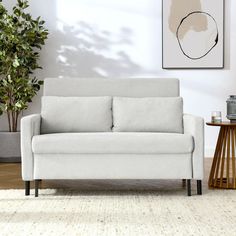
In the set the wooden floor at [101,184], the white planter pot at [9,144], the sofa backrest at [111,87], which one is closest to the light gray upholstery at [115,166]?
the wooden floor at [101,184]

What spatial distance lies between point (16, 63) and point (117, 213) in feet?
8.56

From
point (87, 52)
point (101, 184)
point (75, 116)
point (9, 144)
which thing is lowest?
point (101, 184)

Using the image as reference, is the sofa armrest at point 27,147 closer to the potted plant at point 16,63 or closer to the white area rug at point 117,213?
the white area rug at point 117,213

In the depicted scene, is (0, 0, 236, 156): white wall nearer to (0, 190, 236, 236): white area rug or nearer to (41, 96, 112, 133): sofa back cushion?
(41, 96, 112, 133): sofa back cushion

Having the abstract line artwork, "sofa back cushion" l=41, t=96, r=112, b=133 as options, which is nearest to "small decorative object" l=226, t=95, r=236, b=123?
"sofa back cushion" l=41, t=96, r=112, b=133

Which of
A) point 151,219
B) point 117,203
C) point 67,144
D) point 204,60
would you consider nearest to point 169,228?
point 151,219

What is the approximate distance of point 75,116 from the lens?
4.20 meters

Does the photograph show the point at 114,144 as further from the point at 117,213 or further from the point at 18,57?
the point at 18,57

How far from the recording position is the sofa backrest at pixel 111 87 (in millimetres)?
4375

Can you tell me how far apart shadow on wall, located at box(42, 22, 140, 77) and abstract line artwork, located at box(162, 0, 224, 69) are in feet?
1.38

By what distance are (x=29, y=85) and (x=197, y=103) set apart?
5.84 ft

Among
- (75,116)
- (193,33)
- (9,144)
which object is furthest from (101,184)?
(193,33)

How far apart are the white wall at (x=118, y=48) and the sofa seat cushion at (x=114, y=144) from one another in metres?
2.34

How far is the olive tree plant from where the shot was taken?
5480 mm
